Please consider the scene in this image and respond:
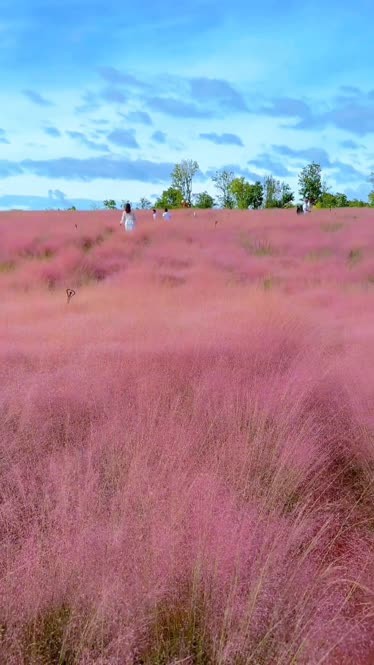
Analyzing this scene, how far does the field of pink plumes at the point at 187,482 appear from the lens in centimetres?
276

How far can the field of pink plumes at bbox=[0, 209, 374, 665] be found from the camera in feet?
9.04

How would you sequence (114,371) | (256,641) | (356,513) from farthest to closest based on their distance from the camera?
(114,371) < (356,513) < (256,641)

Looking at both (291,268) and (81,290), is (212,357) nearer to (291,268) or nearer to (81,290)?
(81,290)

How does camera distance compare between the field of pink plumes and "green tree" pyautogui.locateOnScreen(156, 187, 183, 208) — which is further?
"green tree" pyautogui.locateOnScreen(156, 187, 183, 208)

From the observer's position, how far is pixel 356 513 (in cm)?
414

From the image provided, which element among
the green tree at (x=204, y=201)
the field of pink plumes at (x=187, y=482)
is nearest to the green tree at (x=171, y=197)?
the green tree at (x=204, y=201)

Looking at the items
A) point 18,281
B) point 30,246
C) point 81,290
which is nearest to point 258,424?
point 81,290

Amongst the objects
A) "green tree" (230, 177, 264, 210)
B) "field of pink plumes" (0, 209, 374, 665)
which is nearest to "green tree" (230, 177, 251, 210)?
"green tree" (230, 177, 264, 210)

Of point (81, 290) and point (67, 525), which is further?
point (81, 290)

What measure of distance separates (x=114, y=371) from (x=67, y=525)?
2509mm

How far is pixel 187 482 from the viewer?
3791 millimetres

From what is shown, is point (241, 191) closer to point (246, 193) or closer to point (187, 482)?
point (246, 193)

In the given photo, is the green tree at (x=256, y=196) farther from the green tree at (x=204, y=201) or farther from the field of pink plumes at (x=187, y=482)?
the field of pink plumes at (x=187, y=482)

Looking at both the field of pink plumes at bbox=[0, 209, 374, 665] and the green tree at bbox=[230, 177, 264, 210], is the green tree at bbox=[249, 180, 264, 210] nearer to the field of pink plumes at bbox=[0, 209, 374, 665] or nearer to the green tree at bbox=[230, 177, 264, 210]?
the green tree at bbox=[230, 177, 264, 210]
